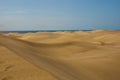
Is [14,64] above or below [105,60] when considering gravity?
above

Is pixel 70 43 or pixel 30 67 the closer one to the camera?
pixel 30 67

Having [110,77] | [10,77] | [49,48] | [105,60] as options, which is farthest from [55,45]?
[10,77]

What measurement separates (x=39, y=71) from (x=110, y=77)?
114 inches

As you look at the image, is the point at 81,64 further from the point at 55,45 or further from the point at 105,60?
the point at 55,45

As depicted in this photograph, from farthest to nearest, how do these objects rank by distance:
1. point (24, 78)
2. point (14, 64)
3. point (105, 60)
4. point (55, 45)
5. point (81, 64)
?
point (55, 45)
point (105, 60)
point (81, 64)
point (14, 64)
point (24, 78)

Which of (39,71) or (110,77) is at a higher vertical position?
(39,71)

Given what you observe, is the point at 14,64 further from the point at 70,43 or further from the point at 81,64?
the point at 70,43

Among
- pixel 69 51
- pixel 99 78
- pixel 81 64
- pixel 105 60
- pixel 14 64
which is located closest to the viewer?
pixel 14 64

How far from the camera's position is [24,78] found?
399 cm

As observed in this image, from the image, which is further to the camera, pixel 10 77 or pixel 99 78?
pixel 99 78

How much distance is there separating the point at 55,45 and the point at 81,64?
5023 millimetres

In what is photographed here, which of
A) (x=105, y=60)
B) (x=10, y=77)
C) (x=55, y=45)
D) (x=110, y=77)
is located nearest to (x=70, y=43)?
(x=55, y=45)

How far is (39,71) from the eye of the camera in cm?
416

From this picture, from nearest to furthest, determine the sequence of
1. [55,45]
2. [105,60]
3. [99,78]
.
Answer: [99,78], [105,60], [55,45]
